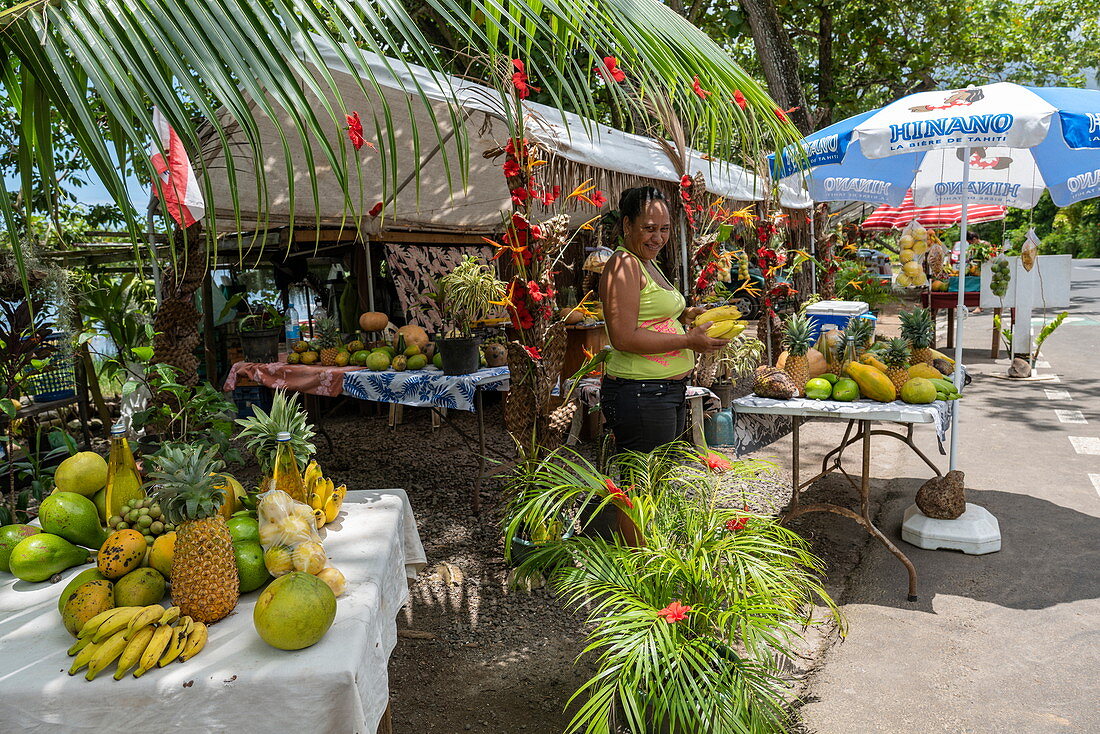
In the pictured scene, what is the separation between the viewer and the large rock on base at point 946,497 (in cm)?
396

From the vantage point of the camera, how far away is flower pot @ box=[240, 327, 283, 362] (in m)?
6.57

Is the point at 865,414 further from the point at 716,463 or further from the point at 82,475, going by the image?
the point at 82,475

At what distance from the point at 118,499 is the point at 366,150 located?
4185 millimetres

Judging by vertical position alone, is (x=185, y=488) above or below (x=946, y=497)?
above

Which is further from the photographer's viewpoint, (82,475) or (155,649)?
(82,475)

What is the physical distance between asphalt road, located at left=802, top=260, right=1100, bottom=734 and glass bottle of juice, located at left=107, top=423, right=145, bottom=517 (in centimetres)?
239

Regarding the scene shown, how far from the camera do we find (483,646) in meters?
3.20

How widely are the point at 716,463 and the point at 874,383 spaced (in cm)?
148

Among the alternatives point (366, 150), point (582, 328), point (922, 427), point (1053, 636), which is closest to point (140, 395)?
point (366, 150)

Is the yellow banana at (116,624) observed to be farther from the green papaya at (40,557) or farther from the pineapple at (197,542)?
the green papaya at (40,557)

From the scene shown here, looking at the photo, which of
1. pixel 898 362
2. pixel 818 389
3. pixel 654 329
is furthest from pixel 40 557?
pixel 898 362

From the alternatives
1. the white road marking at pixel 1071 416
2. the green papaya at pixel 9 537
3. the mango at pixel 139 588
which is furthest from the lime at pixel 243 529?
the white road marking at pixel 1071 416

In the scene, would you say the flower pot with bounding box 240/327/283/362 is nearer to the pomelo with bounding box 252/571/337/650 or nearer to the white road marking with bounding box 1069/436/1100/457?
the pomelo with bounding box 252/571/337/650

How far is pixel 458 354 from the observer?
5.00 m
